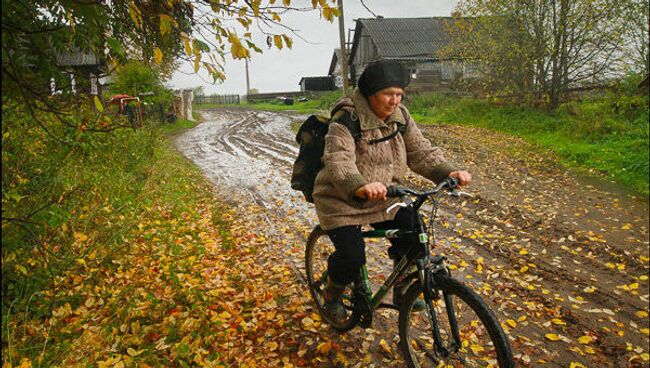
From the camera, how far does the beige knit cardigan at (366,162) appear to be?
296 cm

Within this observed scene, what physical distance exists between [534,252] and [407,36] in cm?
3019

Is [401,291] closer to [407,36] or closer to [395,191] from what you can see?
[395,191]

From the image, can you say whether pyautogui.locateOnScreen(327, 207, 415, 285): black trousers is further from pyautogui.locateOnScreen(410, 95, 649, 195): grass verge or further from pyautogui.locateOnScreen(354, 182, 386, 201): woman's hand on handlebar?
pyautogui.locateOnScreen(410, 95, 649, 195): grass verge

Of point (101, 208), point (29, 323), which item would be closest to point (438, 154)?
point (29, 323)

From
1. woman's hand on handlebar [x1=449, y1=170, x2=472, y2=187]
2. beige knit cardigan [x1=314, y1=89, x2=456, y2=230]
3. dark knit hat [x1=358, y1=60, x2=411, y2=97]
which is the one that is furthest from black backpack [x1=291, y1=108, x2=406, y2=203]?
woman's hand on handlebar [x1=449, y1=170, x2=472, y2=187]

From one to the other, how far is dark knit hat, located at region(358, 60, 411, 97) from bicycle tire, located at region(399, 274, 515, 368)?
129 centimetres

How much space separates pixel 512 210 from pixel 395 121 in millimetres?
4748

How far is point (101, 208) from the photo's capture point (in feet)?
17.4

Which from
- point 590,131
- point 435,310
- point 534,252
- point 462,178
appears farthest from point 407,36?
point 435,310

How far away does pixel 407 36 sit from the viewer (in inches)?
1291

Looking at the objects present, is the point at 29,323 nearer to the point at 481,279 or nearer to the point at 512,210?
the point at 481,279

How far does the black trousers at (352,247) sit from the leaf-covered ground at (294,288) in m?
0.76

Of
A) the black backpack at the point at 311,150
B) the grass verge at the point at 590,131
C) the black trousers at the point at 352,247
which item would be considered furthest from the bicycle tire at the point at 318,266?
the grass verge at the point at 590,131

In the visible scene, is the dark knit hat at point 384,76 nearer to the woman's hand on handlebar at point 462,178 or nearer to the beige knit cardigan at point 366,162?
the beige knit cardigan at point 366,162
